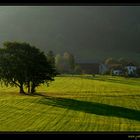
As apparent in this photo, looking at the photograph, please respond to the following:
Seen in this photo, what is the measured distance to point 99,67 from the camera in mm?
5078

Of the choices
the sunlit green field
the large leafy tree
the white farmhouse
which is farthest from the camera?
the white farmhouse

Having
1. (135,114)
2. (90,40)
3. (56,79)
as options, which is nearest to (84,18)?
(90,40)

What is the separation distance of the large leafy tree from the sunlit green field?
7cm

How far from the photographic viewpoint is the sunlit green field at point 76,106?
4.91 metres

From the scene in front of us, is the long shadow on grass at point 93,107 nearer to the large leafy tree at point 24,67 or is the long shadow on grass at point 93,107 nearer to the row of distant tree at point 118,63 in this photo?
the large leafy tree at point 24,67

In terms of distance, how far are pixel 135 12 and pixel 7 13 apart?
1.11m

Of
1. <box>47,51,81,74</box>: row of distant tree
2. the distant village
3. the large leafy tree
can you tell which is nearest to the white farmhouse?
the distant village

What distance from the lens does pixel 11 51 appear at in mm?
5031

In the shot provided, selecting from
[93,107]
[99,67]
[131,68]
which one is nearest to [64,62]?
[99,67]

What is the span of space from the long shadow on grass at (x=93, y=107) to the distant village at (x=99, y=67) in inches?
10.8

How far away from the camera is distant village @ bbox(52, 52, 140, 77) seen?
5.03m

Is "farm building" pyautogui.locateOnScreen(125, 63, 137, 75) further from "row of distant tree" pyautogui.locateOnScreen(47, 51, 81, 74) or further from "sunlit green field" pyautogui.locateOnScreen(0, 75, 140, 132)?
"row of distant tree" pyautogui.locateOnScreen(47, 51, 81, 74)

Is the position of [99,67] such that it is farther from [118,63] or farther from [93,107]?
[93,107]
